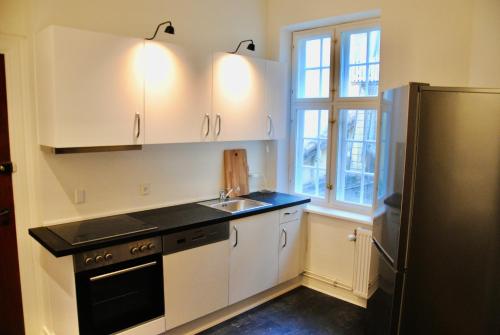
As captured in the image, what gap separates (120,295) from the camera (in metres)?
2.45

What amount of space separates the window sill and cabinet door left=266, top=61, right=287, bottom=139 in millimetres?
770

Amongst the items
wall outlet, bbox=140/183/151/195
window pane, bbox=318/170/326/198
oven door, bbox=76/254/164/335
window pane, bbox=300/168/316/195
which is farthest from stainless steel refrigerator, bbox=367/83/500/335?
wall outlet, bbox=140/183/151/195

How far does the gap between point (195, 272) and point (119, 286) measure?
1.87ft

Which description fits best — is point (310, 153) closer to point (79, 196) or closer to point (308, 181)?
point (308, 181)

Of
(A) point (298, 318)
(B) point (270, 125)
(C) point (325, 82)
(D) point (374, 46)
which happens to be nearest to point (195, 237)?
(A) point (298, 318)

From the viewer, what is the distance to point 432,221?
2.07 m

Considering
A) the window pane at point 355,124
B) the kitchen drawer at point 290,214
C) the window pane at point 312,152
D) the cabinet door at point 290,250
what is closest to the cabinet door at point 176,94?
the kitchen drawer at point 290,214

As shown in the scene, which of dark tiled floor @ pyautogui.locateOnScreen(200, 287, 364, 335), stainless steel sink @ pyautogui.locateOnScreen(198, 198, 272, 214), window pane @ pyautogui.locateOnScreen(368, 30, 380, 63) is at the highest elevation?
window pane @ pyautogui.locateOnScreen(368, 30, 380, 63)

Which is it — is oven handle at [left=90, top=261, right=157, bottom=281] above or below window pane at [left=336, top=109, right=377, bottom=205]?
below

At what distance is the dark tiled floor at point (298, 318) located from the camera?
10.0ft

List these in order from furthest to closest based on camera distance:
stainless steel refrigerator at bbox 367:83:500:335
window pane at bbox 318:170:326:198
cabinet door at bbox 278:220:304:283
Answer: window pane at bbox 318:170:326:198 < cabinet door at bbox 278:220:304:283 < stainless steel refrigerator at bbox 367:83:500:335

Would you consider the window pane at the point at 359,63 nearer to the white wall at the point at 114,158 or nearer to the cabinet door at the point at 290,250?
the white wall at the point at 114,158

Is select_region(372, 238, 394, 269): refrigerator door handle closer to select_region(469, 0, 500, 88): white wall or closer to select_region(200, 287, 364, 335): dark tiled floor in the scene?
select_region(200, 287, 364, 335): dark tiled floor

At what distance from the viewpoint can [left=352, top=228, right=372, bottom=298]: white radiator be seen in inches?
130
